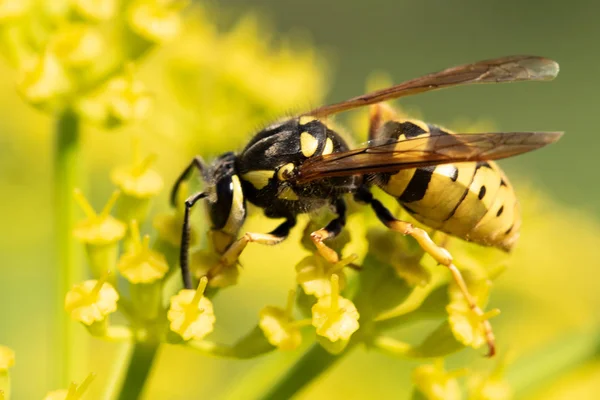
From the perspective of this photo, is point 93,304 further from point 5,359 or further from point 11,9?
point 11,9

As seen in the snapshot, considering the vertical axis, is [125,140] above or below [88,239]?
below

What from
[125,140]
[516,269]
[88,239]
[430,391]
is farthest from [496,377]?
[125,140]

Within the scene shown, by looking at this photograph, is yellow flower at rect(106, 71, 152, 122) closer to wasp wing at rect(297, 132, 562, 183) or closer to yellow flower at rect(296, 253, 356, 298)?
wasp wing at rect(297, 132, 562, 183)

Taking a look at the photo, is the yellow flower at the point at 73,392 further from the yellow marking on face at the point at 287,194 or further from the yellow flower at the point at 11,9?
the yellow flower at the point at 11,9

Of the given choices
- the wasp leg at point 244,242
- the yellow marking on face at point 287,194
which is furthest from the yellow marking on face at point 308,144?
the wasp leg at point 244,242

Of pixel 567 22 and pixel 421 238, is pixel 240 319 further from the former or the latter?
pixel 567 22

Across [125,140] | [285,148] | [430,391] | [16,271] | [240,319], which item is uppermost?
[285,148]

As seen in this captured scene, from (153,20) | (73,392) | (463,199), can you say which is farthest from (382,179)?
(73,392)

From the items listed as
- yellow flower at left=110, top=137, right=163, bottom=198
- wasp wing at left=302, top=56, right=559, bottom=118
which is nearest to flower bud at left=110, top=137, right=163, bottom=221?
yellow flower at left=110, top=137, right=163, bottom=198
